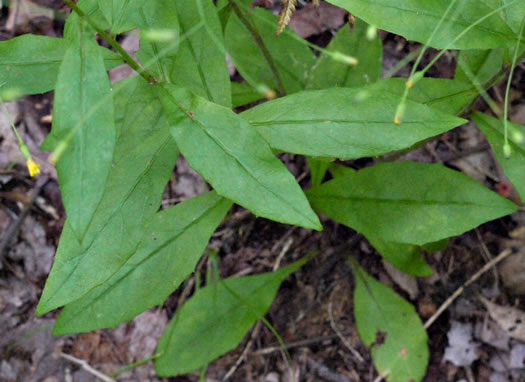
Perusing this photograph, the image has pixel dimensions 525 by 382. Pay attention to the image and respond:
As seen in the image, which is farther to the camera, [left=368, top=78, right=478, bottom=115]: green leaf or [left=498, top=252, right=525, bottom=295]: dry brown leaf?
[left=498, top=252, right=525, bottom=295]: dry brown leaf

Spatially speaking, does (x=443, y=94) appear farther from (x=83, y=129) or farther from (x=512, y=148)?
(x=83, y=129)

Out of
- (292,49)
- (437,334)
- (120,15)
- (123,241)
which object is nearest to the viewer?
(120,15)

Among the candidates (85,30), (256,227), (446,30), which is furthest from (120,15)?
(256,227)

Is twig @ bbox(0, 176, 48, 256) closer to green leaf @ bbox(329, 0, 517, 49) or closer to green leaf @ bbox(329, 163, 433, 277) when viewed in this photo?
green leaf @ bbox(329, 163, 433, 277)

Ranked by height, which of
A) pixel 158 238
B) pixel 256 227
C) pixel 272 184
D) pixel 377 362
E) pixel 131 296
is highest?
pixel 272 184

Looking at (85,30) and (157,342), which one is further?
(157,342)

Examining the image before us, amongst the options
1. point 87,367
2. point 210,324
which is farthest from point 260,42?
point 87,367

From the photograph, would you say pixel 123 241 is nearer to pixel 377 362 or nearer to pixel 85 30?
pixel 85 30

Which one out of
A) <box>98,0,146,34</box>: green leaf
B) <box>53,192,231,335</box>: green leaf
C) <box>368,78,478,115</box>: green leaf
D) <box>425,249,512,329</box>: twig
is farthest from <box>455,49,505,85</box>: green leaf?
<box>98,0,146,34</box>: green leaf
